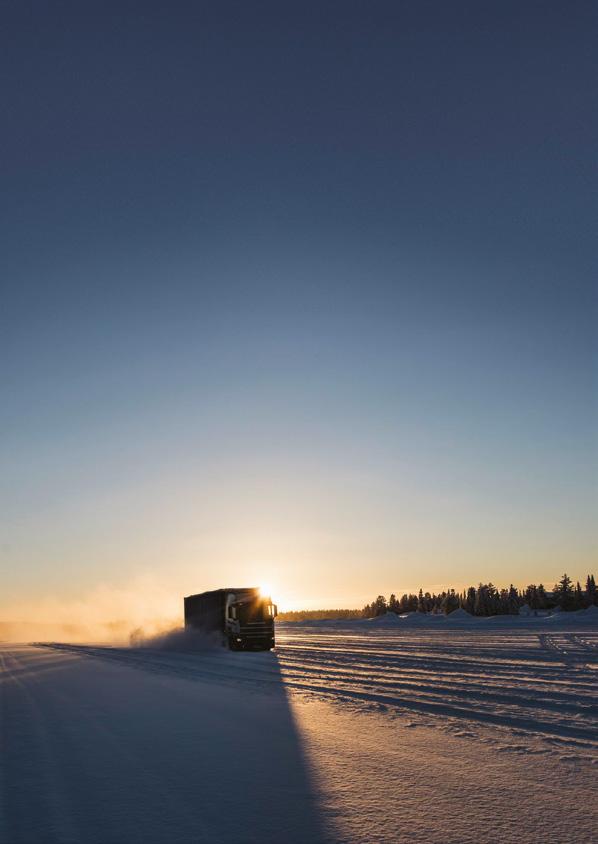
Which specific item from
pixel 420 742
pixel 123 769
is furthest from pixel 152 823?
pixel 420 742

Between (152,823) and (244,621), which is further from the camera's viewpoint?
(244,621)

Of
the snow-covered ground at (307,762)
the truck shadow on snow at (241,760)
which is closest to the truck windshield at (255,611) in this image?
the truck shadow on snow at (241,760)

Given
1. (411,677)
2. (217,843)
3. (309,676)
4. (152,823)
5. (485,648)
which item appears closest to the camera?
(217,843)

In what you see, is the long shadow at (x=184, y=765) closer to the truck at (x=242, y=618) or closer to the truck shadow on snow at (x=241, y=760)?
the truck shadow on snow at (x=241, y=760)

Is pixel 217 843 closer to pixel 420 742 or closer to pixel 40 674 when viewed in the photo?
pixel 420 742

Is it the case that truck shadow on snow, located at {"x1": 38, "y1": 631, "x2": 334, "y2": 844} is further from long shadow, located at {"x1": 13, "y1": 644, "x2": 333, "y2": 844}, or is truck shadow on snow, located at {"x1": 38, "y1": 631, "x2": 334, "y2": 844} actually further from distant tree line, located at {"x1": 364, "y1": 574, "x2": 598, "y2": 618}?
distant tree line, located at {"x1": 364, "y1": 574, "x2": 598, "y2": 618}

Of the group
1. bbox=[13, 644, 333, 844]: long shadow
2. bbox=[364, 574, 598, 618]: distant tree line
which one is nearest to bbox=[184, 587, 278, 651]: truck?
bbox=[13, 644, 333, 844]: long shadow

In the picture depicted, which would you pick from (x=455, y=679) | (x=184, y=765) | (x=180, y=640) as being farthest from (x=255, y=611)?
(x=184, y=765)

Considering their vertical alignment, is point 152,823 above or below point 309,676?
above

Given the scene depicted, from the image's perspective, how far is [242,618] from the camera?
32500 mm

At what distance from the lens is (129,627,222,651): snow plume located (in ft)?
121

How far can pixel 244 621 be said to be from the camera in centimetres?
3238

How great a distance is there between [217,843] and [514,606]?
9067 centimetres

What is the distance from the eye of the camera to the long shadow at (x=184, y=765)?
17.6 ft
